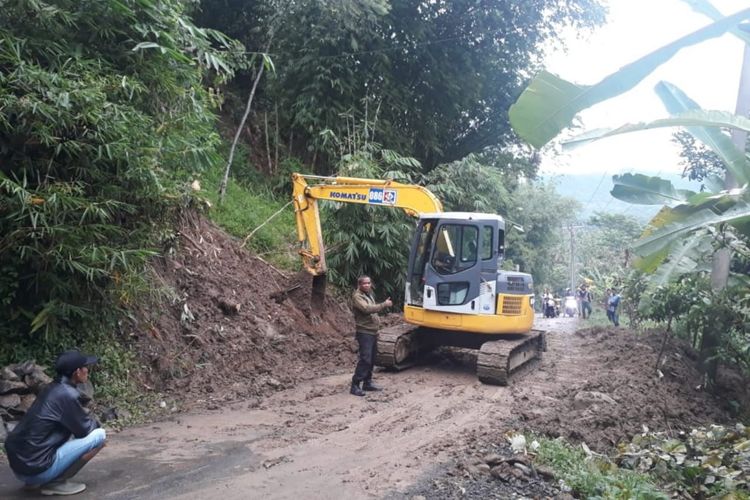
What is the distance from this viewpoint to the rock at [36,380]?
5.69 m

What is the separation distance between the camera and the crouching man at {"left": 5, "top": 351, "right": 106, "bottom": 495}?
422 cm

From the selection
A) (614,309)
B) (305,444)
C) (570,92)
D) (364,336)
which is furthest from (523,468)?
→ (614,309)

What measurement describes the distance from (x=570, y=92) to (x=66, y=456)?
4044 mm

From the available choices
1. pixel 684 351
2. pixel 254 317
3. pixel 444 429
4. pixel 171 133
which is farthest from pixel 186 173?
pixel 684 351

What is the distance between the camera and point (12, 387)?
18.2 ft

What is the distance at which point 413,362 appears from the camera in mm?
9688

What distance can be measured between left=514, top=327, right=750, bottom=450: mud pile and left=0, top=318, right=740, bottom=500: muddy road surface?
46 millimetres

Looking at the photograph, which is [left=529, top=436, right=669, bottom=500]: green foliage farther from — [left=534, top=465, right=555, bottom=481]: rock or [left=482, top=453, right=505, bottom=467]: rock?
[left=482, top=453, right=505, bottom=467]: rock

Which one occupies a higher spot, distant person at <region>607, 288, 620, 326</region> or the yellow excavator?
the yellow excavator

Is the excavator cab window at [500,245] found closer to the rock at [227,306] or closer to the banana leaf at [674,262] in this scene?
the banana leaf at [674,262]

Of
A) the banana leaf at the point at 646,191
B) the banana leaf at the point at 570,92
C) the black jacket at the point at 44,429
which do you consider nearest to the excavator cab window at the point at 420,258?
the banana leaf at the point at 646,191

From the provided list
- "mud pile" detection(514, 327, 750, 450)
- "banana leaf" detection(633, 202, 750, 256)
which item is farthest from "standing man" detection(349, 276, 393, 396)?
"banana leaf" detection(633, 202, 750, 256)

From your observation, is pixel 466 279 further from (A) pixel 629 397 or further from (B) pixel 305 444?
(B) pixel 305 444

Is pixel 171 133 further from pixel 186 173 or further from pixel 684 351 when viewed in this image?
pixel 684 351
